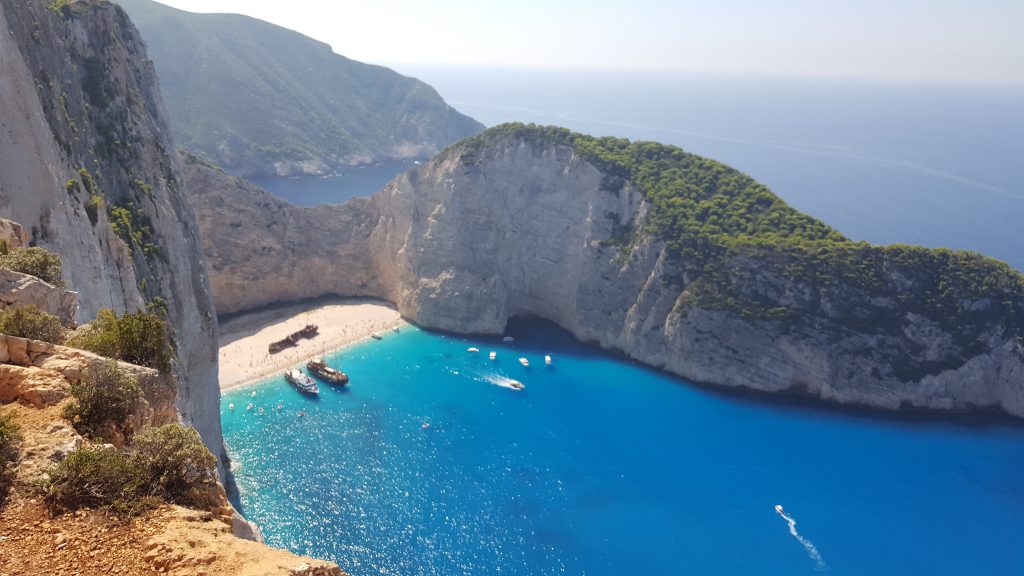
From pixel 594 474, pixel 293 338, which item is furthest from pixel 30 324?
pixel 293 338

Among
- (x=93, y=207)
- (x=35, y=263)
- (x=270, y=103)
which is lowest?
(x=93, y=207)

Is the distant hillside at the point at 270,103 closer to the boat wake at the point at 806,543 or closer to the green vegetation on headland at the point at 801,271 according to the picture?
the green vegetation on headland at the point at 801,271

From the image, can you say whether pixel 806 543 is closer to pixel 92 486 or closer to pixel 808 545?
pixel 808 545

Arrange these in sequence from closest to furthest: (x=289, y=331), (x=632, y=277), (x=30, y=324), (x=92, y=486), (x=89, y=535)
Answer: (x=89, y=535)
(x=92, y=486)
(x=30, y=324)
(x=632, y=277)
(x=289, y=331)

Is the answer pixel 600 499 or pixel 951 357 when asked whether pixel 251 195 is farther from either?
pixel 951 357

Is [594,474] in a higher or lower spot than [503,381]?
lower
